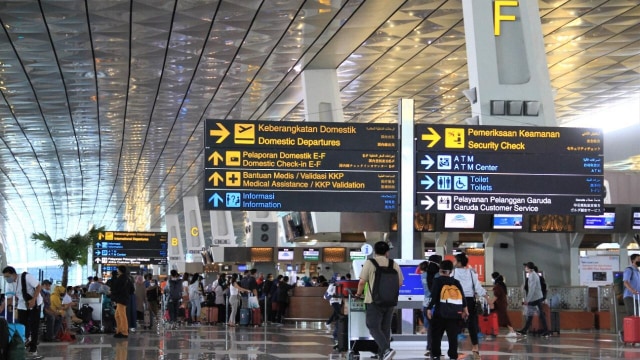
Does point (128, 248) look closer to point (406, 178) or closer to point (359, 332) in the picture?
point (406, 178)

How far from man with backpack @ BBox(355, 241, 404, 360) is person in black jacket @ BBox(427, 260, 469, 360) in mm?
466

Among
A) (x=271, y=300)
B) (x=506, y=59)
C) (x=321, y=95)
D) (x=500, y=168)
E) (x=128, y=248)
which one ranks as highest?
(x=321, y=95)

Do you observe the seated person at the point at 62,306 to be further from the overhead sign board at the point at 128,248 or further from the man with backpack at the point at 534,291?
the overhead sign board at the point at 128,248

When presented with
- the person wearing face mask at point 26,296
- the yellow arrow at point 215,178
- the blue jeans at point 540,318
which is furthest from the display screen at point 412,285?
the blue jeans at point 540,318

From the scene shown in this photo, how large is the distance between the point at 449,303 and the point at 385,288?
0.79 meters

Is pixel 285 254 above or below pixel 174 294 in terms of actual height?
above

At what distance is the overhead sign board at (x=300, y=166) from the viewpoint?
547 inches

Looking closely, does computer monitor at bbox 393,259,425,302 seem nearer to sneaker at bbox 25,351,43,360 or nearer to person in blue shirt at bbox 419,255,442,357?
person in blue shirt at bbox 419,255,442,357

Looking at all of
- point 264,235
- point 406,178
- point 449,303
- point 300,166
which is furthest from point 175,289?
point 449,303

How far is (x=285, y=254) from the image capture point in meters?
41.1

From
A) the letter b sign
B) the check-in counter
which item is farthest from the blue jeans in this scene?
the letter b sign

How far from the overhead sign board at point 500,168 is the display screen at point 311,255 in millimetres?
26963

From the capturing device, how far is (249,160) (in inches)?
552

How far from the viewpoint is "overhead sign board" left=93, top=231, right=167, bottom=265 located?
149ft
